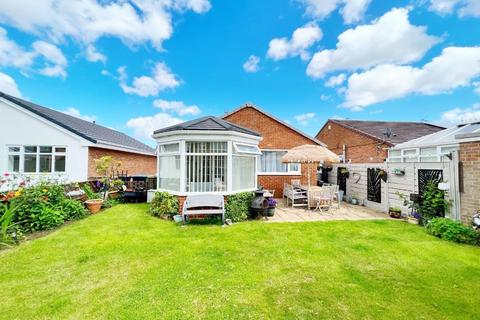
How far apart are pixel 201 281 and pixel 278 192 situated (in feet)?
35.9

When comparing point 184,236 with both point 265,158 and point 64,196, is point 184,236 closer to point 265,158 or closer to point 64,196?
point 64,196

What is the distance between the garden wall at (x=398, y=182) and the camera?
690 cm

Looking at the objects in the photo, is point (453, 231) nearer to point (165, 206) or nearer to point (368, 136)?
point (165, 206)

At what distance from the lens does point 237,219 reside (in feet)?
27.6

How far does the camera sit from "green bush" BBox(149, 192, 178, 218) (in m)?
8.47

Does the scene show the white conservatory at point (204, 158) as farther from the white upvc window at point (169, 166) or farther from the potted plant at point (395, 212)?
the potted plant at point (395, 212)

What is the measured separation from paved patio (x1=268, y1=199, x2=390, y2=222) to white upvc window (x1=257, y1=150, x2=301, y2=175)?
4119 mm

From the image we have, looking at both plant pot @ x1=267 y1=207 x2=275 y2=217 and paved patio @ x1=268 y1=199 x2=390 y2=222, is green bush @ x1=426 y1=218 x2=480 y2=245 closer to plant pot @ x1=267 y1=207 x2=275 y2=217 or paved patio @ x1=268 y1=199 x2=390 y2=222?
paved patio @ x1=268 y1=199 x2=390 y2=222

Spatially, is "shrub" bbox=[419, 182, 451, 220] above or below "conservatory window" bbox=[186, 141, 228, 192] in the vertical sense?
below

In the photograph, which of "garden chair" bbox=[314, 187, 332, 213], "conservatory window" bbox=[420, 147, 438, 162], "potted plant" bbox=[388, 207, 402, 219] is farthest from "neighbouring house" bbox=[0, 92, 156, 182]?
"conservatory window" bbox=[420, 147, 438, 162]

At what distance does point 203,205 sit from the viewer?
7754mm

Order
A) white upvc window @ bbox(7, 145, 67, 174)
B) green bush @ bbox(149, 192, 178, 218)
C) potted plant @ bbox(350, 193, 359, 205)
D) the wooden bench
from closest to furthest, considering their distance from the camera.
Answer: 1. the wooden bench
2. green bush @ bbox(149, 192, 178, 218)
3. potted plant @ bbox(350, 193, 359, 205)
4. white upvc window @ bbox(7, 145, 67, 174)

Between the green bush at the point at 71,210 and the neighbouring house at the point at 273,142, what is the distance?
32.1ft

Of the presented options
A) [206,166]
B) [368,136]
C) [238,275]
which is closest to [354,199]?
[206,166]
